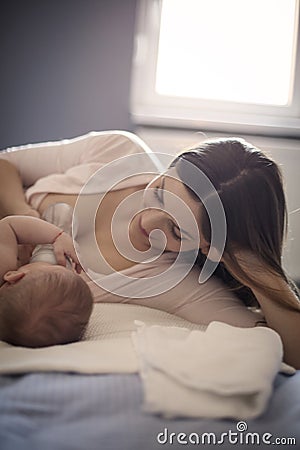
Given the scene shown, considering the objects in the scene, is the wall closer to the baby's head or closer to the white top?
the white top

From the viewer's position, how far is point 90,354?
0.59 m

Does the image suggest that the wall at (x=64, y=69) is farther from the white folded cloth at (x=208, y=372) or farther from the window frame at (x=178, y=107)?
the white folded cloth at (x=208, y=372)

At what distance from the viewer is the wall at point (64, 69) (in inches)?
48.7

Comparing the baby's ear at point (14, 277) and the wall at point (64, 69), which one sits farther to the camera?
the wall at point (64, 69)

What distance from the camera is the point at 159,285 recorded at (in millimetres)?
781

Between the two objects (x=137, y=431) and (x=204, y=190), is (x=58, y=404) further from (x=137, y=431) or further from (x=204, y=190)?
(x=204, y=190)

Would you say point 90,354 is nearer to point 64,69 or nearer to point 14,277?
point 14,277

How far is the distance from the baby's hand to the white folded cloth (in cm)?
15

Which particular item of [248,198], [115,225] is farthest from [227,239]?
[115,225]

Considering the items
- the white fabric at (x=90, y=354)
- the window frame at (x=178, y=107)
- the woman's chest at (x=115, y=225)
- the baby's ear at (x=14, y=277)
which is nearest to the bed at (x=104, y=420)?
the white fabric at (x=90, y=354)

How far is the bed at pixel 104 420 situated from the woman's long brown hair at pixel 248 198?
0.76 feet

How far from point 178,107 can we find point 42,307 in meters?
0.81

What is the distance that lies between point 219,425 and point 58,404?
0.49ft

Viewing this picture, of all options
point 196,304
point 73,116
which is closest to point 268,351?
point 196,304
